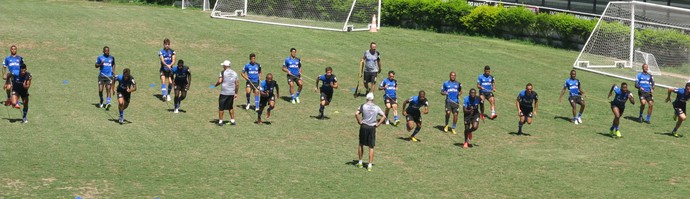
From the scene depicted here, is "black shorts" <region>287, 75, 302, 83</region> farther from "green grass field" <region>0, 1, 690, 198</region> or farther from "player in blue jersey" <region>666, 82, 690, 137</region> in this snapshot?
"player in blue jersey" <region>666, 82, 690, 137</region>

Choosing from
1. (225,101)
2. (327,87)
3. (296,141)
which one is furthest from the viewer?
(327,87)

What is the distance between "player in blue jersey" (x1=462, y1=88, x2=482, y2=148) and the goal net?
50.1 ft

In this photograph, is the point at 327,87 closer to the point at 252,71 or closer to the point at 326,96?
the point at 326,96

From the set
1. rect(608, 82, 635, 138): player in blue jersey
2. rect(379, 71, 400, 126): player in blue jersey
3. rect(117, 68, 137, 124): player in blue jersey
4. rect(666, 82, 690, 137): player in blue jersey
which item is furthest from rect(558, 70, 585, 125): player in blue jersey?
rect(117, 68, 137, 124): player in blue jersey

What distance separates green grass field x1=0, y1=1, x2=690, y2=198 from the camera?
23.7 meters

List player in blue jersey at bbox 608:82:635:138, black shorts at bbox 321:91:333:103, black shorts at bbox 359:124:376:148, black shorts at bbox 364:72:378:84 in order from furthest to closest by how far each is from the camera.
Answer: black shorts at bbox 364:72:378:84
black shorts at bbox 321:91:333:103
player in blue jersey at bbox 608:82:635:138
black shorts at bbox 359:124:376:148

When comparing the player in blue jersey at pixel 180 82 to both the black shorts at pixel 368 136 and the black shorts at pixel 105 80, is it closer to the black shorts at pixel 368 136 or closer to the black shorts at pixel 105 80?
the black shorts at pixel 105 80

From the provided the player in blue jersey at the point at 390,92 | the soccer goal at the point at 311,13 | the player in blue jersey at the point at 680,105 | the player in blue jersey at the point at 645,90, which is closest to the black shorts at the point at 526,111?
the player in blue jersey at the point at 390,92

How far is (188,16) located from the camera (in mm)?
53625

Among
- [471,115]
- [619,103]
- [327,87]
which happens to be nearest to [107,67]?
[327,87]

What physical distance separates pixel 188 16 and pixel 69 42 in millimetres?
11136

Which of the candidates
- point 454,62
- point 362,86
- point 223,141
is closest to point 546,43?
point 454,62

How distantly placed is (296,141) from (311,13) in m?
23.7

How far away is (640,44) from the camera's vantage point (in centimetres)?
4394
